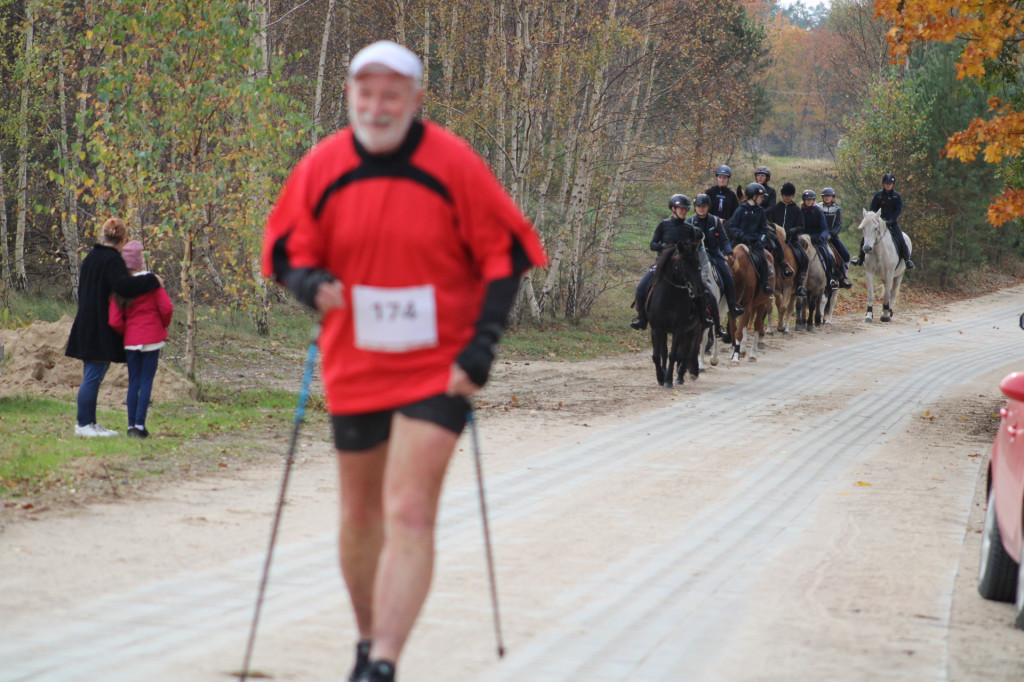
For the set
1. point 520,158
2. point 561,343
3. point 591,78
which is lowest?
point 561,343

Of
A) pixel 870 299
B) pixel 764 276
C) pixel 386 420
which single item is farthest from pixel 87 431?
pixel 870 299

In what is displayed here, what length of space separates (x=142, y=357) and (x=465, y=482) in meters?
3.49

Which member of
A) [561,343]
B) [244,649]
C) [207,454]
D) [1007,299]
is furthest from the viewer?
[1007,299]

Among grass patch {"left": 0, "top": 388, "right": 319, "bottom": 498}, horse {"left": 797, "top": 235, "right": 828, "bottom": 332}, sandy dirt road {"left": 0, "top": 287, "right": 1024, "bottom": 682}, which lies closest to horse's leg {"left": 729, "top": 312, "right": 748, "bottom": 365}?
horse {"left": 797, "top": 235, "right": 828, "bottom": 332}

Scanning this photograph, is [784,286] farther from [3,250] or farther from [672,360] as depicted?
[3,250]

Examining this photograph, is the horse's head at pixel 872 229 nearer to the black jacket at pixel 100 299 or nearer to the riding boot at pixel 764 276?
the riding boot at pixel 764 276

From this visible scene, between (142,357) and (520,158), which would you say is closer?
(142,357)

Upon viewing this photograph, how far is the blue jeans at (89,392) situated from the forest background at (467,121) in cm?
284

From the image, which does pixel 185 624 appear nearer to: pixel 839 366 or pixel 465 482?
pixel 465 482

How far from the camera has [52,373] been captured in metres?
14.2

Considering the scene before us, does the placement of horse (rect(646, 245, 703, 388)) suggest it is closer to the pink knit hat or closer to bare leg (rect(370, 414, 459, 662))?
the pink knit hat

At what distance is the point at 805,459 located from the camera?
11719 millimetres

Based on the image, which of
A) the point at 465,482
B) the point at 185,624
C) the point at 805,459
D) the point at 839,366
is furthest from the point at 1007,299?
the point at 185,624

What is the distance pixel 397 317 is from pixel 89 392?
24.9ft
